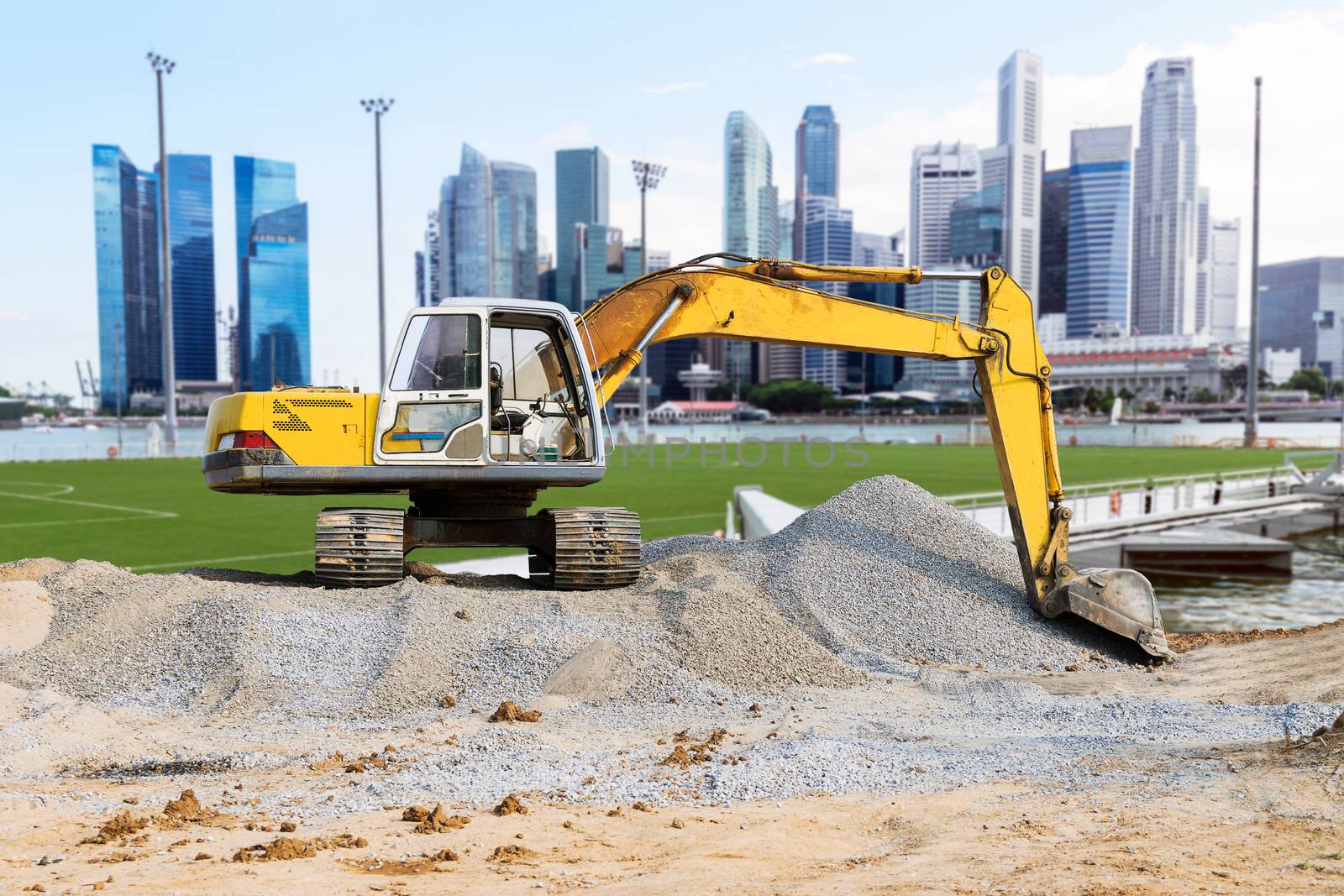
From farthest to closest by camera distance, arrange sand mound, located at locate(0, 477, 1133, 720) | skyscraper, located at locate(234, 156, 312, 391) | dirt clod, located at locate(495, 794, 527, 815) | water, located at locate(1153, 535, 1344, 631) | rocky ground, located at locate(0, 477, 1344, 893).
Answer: skyscraper, located at locate(234, 156, 312, 391) → water, located at locate(1153, 535, 1344, 631) → sand mound, located at locate(0, 477, 1133, 720) → dirt clod, located at locate(495, 794, 527, 815) → rocky ground, located at locate(0, 477, 1344, 893)

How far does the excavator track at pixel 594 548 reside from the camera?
10.5 meters

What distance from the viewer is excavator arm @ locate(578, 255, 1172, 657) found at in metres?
10.6

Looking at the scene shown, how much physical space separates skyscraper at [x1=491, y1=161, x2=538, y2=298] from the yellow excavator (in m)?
178

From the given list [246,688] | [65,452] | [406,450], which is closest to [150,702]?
[246,688]

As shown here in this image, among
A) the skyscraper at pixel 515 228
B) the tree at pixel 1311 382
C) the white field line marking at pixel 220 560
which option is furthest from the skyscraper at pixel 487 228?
the white field line marking at pixel 220 560

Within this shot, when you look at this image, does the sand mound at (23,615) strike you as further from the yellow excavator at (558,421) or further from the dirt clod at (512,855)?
the dirt clod at (512,855)

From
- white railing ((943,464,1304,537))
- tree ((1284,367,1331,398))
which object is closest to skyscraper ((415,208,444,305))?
white railing ((943,464,1304,537))

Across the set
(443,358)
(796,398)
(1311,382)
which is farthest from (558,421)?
(1311,382)

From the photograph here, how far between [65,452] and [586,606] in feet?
145

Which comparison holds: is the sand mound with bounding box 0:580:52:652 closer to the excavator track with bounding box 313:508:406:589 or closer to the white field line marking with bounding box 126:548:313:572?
the excavator track with bounding box 313:508:406:589

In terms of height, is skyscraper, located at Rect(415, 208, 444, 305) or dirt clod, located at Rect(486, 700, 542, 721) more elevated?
skyscraper, located at Rect(415, 208, 444, 305)

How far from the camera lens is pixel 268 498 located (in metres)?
27.0

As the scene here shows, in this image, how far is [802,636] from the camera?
9.46 m

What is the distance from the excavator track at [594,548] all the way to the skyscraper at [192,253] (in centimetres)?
17233
